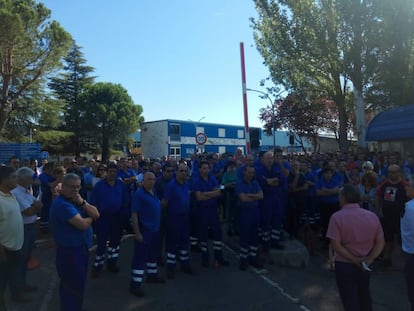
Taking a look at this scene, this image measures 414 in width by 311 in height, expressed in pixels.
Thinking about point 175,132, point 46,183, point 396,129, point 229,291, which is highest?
point 175,132

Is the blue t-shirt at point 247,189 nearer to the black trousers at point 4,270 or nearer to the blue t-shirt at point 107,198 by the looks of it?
the blue t-shirt at point 107,198

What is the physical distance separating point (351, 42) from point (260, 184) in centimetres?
1428

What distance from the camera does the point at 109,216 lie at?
7203 mm

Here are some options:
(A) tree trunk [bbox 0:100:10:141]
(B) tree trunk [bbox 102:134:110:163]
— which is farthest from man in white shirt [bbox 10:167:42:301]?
(B) tree trunk [bbox 102:134:110:163]

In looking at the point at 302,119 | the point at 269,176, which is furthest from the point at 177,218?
the point at 302,119

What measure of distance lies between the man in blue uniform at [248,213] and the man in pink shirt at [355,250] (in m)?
3.21

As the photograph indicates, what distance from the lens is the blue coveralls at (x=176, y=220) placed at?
7039 millimetres

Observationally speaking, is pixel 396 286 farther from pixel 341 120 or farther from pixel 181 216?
pixel 341 120

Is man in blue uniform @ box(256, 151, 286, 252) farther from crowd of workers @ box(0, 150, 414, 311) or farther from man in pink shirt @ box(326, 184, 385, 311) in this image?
man in pink shirt @ box(326, 184, 385, 311)

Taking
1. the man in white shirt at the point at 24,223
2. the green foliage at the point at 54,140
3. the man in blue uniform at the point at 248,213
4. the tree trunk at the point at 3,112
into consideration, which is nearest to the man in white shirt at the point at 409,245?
the man in blue uniform at the point at 248,213

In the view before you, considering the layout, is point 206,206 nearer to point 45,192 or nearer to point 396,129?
point 45,192

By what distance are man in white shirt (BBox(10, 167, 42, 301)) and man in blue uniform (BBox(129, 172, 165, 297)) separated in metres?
1.42

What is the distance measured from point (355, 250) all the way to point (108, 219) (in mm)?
4589

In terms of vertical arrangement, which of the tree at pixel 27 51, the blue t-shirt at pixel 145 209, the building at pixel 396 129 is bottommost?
the blue t-shirt at pixel 145 209
